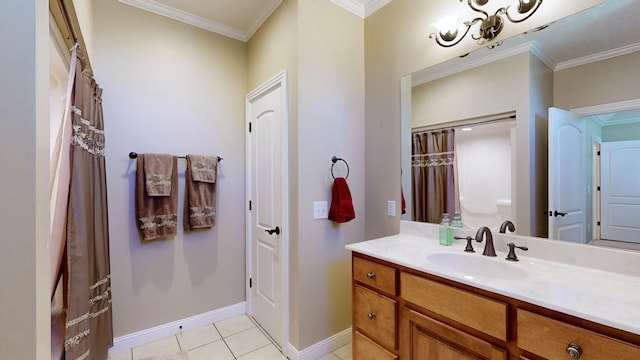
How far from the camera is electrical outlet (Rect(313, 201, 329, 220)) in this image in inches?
77.7

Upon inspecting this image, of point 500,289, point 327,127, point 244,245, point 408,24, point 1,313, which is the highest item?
point 408,24

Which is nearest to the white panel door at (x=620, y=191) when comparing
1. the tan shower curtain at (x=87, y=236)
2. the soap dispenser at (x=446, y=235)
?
the soap dispenser at (x=446, y=235)

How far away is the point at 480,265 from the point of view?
1397 millimetres

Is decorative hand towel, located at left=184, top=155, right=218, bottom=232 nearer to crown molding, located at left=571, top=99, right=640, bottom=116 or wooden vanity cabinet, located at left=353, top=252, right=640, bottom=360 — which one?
wooden vanity cabinet, located at left=353, top=252, right=640, bottom=360

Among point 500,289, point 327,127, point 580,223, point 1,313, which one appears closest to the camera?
point 1,313

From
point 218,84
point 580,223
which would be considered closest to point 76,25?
point 218,84

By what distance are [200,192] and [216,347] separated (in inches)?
49.8

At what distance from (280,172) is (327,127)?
0.51 m

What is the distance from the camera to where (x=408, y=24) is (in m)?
1.91

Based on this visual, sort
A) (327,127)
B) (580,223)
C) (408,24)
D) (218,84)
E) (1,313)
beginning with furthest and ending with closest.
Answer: (218,84) < (327,127) < (408,24) < (580,223) < (1,313)

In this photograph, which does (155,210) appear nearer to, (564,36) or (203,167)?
(203,167)

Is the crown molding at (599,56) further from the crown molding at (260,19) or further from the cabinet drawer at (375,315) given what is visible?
the crown molding at (260,19)

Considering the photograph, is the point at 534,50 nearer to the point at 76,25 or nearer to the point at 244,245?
the point at 76,25

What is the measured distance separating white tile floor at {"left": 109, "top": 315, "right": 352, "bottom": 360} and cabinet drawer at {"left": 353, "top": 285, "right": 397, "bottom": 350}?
25.3 inches
